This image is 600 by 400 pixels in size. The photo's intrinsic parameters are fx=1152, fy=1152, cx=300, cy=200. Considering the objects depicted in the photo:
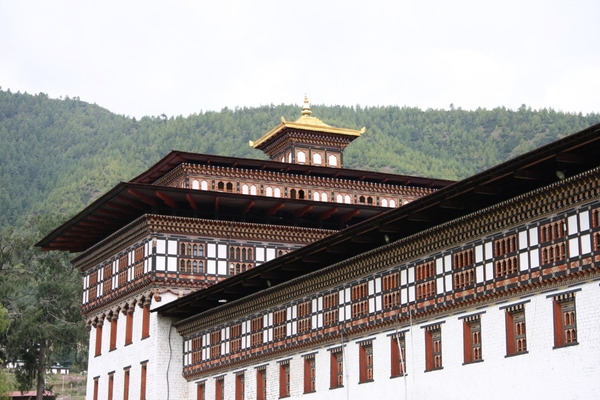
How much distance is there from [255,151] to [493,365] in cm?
13201

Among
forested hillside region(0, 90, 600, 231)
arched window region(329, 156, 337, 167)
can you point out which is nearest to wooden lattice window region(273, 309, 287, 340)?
arched window region(329, 156, 337, 167)

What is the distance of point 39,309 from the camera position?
90.7 meters

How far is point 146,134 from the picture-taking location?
598 ft

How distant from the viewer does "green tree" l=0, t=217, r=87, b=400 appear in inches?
3489

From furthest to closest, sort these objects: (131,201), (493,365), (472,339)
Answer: (131,201) < (472,339) < (493,365)

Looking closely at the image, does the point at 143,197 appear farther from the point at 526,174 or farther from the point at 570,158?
the point at 570,158

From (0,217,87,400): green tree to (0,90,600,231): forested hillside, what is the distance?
53573 millimetres

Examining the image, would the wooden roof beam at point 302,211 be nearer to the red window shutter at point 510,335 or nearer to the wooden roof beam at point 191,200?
the wooden roof beam at point 191,200

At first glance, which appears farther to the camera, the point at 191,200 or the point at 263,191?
the point at 263,191

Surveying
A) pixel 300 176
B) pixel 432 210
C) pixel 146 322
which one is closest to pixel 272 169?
pixel 300 176

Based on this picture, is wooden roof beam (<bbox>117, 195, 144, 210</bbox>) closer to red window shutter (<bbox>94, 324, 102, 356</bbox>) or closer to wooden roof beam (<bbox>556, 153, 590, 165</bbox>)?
red window shutter (<bbox>94, 324, 102, 356</bbox>)

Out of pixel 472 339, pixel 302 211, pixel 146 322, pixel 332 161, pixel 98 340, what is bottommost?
pixel 472 339

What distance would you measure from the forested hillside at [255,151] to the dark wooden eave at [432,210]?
103252 millimetres

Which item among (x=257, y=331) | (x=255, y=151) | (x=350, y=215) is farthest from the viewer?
(x=255, y=151)
